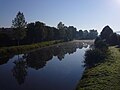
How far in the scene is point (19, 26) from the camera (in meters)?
91.0

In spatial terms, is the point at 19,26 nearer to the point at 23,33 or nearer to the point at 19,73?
the point at 23,33

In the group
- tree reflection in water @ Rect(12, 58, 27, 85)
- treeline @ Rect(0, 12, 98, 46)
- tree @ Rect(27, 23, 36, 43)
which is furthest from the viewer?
tree @ Rect(27, 23, 36, 43)

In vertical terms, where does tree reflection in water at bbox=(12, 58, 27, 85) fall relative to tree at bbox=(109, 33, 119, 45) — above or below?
below

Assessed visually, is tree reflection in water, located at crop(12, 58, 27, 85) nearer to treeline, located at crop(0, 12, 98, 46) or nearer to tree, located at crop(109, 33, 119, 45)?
treeline, located at crop(0, 12, 98, 46)

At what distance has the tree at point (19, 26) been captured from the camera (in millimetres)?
89312

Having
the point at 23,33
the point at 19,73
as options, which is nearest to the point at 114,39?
the point at 23,33

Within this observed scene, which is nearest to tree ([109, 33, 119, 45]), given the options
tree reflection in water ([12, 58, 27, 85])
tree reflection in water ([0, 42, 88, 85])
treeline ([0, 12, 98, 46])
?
tree reflection in water ([0, 42, 88, 85])

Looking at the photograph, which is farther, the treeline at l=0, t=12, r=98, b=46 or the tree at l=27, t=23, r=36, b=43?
the tree at l=27, t=23, r=36, b=43

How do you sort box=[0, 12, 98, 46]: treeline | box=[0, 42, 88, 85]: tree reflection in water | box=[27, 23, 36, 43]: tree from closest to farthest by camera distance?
box=[0, 42, 88, 85]: tree reflection in water < box=[0, 12, 98, 46]: treeline < box=[27, 23, 36, 43]: tree

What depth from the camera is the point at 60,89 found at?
2536 cm

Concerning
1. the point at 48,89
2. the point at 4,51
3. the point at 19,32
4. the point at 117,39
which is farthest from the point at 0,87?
the point at 117,39

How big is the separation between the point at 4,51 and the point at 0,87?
38609 millimetres

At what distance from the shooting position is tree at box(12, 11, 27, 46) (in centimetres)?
8931

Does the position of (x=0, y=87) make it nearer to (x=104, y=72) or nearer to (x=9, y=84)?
(x=9, y=84)
